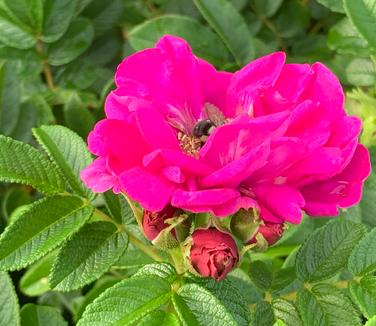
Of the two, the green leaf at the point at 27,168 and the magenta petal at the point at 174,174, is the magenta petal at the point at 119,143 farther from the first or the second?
the green leaf at the point at 27,168

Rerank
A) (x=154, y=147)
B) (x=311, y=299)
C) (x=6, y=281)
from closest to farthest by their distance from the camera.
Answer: (x=154, y=147) < (x=311, y=299) < (x=6, y=281)

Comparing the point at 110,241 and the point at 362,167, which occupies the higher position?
the point at 362,167

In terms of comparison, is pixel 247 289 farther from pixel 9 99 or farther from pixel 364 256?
pixel 9 99

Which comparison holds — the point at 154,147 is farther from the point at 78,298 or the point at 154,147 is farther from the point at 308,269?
the point at 78,298

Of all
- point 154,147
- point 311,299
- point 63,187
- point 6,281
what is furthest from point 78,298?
point 154,147

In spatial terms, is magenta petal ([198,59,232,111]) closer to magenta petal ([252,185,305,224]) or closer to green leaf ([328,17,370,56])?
magenta petal ([252,185,305,224])

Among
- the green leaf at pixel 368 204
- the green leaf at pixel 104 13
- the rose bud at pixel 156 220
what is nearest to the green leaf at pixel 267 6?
the green leaf at pixel 104 13

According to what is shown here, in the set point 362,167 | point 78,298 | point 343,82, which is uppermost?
point 362,167

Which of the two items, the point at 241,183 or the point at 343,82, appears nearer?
the point at 241,183
